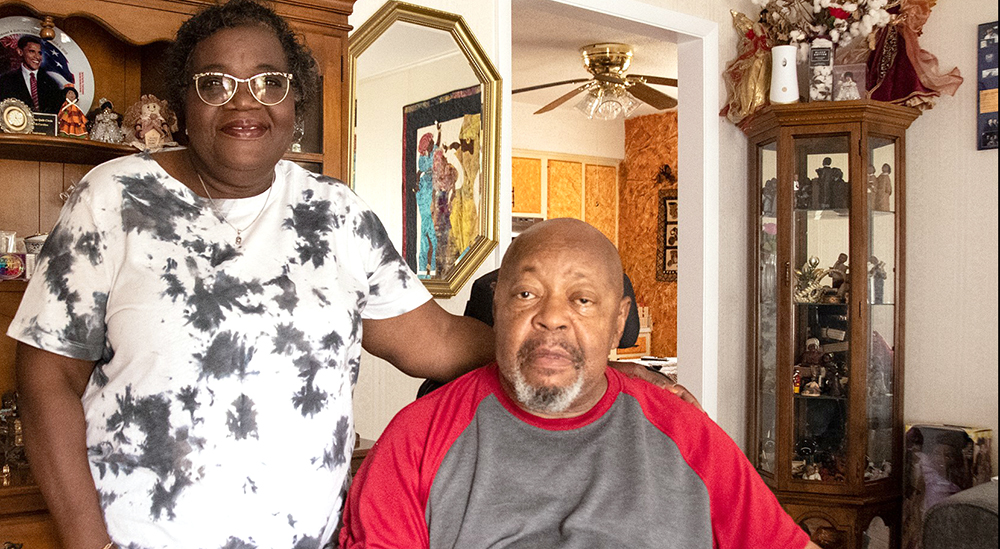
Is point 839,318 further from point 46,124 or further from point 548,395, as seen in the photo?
point 46,124

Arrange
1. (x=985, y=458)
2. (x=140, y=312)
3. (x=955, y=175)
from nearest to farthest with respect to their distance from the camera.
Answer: (x=140, y=312) → (x=985, y=458) → (x=955, y=175)

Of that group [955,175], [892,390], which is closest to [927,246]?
[955,175]

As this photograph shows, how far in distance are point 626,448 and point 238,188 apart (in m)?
0.81

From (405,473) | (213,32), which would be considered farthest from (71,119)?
(405,473)

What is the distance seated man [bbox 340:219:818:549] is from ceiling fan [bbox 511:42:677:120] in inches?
148

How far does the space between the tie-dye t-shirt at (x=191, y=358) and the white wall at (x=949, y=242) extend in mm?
3112

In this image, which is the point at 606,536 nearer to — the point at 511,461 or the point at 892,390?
the point at 511,461

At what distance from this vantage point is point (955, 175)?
376cm

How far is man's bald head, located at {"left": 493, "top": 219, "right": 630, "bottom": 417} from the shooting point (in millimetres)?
1537

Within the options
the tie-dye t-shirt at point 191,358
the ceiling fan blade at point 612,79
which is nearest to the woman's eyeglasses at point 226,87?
the tie-dye t-shirt at point 191,358

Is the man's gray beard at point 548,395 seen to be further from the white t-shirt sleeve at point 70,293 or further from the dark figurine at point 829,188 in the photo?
the dark figurine at point 829,188

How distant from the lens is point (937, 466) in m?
3.53

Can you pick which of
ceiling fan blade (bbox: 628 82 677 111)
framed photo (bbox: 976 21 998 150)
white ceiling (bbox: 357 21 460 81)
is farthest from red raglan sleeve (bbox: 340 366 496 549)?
ceiling fan blade (bbox: 628 82 677 111)

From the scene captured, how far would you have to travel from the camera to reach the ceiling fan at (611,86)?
17.3 feet
